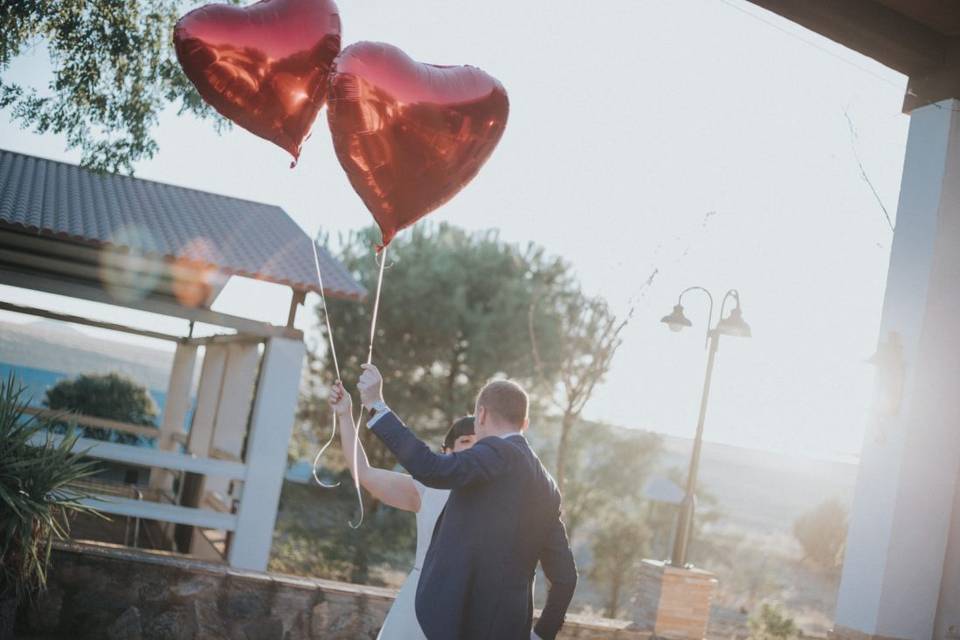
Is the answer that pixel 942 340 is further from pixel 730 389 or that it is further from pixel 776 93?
pixel 730 389

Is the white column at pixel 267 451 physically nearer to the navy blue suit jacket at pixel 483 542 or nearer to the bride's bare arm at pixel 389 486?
the bride's bare arm at pixel 389 486

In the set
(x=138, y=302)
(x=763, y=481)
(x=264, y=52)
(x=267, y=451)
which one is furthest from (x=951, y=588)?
(x=763, y=481)

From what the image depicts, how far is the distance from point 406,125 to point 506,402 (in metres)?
1.07

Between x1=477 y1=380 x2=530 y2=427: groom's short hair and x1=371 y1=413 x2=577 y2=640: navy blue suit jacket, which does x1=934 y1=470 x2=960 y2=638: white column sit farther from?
x1=477 y1=380 x2=530 y2=427: groom's short hair

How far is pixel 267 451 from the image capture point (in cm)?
876

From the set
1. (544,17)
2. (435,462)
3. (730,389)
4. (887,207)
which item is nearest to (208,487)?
(544,17)

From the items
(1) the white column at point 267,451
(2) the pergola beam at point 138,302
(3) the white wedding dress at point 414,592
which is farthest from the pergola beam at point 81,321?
(3) the white wedding dress at point 414,592

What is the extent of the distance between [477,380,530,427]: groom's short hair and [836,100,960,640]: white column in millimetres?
3575

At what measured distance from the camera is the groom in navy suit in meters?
2.74

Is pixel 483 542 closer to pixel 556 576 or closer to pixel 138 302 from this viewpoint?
pixel 556 576

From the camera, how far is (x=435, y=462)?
266cm

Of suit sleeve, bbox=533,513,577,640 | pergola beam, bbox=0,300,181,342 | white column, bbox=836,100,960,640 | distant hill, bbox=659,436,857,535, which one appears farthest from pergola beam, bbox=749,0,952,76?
distant hill, bbox=659,436,857,535

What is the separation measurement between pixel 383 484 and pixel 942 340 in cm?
380

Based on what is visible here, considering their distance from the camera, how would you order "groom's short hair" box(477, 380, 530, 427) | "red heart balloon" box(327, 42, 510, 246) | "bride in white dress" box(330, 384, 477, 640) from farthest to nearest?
"red heart balloon" box(327, 42, 510, 246)
"bride in white dress" box(330, 384, 477, 640)
"groom's short hair" box(477, 380, 530, 427)
